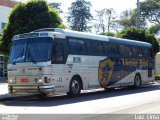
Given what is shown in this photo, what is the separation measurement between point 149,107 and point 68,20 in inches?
2855

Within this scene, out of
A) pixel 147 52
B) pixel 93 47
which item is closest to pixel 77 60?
pixel 93 47

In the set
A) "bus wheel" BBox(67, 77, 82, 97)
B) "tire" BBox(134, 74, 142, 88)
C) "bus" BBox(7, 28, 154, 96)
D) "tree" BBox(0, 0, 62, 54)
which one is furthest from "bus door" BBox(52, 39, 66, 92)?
"tire" BBox(134, 74, 142, 88)

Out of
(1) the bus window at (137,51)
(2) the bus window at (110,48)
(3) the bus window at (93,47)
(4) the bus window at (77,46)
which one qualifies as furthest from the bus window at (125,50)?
(4) the bus window at (77,46)

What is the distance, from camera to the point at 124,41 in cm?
2406

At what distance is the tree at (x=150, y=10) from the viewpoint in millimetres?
72875

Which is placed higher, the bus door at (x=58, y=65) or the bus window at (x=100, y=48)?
the bus window at (x=100, y=48)

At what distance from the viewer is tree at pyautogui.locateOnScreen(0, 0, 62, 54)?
70.1 feet

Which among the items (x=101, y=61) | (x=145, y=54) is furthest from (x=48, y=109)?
(x=145, y=54)

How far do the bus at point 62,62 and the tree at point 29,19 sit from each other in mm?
2846

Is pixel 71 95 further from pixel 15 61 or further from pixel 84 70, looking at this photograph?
pixel 15 61

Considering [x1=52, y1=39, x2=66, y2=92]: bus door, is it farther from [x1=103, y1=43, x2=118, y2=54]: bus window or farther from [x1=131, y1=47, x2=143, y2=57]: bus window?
[x1=131, y1=47, x2=143, y2=57]: bus window

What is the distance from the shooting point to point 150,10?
73.5 metres

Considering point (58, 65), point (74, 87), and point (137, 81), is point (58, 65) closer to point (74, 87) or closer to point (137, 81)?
point (74, 87)

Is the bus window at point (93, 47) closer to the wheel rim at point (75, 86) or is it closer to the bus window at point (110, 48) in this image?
the bus window at point (110, 48)
